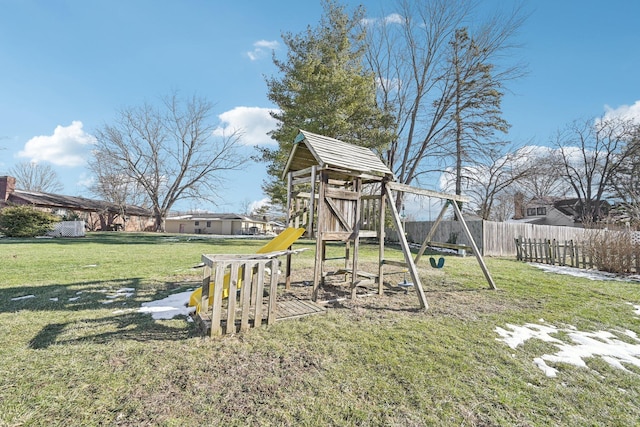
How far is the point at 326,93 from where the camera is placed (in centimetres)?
1634

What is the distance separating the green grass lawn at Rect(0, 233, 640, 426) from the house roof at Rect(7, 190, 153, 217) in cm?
3181

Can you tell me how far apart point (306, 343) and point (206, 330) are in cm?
131

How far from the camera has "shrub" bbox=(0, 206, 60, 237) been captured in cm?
1859

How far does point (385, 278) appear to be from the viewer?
793 cm

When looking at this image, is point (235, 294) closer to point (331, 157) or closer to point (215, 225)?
point (331, 157)

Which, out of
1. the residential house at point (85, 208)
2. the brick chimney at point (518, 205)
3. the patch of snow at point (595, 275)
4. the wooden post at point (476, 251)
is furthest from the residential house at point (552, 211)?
the residential house at point (85, 208)

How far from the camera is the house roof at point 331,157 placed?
18.0ft

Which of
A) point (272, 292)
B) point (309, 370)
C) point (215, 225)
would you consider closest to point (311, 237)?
point (272, 292)

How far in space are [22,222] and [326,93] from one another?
70.0ft

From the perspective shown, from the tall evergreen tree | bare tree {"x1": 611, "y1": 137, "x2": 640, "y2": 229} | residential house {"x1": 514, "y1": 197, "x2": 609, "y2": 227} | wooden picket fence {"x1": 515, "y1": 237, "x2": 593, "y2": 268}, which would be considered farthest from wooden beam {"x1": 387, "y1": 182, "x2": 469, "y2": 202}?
residential house {"x1": 514, "y1": 197, "x2": 609, "y2": 227}

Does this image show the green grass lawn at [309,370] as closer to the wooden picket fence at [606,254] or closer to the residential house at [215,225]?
the wooden picket fence at [606,254]

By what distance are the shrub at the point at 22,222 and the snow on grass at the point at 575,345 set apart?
86.9 feet

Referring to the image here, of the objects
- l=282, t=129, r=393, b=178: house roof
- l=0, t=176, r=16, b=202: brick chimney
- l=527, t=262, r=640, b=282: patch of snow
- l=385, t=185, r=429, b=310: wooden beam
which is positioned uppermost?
l=0, t=176, r=16, b=202: brick chimney

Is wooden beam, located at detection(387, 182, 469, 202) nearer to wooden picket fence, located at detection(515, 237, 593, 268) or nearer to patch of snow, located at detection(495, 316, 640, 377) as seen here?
patch of snow, located at detection(495, 316, 640, 377)
